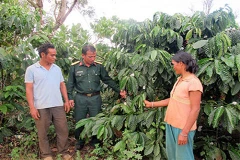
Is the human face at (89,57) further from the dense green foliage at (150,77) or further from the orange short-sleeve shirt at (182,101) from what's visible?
the orange short-sleeve shirt at (182,101)

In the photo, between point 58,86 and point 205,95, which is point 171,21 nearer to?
point 205,95

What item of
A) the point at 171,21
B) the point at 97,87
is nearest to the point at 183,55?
the point at 171,21

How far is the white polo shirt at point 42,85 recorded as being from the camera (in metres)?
2.82

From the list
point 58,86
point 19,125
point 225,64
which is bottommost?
point 19,125

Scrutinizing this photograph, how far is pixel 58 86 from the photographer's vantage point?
9.80ft

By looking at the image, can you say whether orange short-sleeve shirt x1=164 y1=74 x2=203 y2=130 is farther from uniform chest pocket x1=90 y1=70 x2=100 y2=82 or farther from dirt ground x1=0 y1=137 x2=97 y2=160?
dirt ground x1=0 y1=137 x2=97 y2=160

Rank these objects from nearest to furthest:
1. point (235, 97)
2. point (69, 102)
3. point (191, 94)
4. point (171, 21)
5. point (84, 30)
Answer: point (191, 94) → point (235, 97) → point (171, 21) → point (69, 102) → point (84, 30)

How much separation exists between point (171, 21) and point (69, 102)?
155 centimetres

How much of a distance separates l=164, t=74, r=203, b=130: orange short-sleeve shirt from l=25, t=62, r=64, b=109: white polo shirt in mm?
1378

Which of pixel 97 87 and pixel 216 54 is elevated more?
pixel 216 54

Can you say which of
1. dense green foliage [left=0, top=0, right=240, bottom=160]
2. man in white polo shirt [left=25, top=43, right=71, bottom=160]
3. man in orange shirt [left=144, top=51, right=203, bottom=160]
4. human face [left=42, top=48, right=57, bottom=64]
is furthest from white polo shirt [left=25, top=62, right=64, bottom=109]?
man in orange shirt [left=144, top=51, right=203, bottom=160]

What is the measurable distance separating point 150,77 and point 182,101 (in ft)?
2.17

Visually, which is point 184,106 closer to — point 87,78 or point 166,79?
point 166,79

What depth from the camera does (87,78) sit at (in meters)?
3.22
